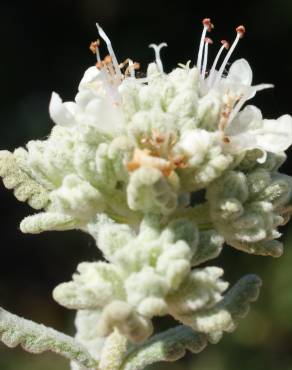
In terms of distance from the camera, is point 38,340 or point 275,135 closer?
point 38,340

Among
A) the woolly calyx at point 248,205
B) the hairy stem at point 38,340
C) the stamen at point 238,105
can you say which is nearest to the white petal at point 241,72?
the stamen at point 238,105

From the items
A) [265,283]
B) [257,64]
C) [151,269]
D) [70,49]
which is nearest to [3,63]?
[70,49]

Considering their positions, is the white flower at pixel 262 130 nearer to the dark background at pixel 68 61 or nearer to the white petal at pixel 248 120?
the white petal at pixel 248 120

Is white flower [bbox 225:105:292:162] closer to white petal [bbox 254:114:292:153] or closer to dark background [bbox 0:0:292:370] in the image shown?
white petal [bbox 254:114:292:153]

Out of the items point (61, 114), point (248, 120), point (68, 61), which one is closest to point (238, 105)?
point (248, 120)

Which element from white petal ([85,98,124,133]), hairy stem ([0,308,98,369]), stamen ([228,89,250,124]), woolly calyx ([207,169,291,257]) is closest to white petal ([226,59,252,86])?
stamen ([228,89,250,124])

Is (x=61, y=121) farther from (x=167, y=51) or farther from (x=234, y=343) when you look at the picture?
(x=167, y=51)

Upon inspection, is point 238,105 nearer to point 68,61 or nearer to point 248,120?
point 248,120
